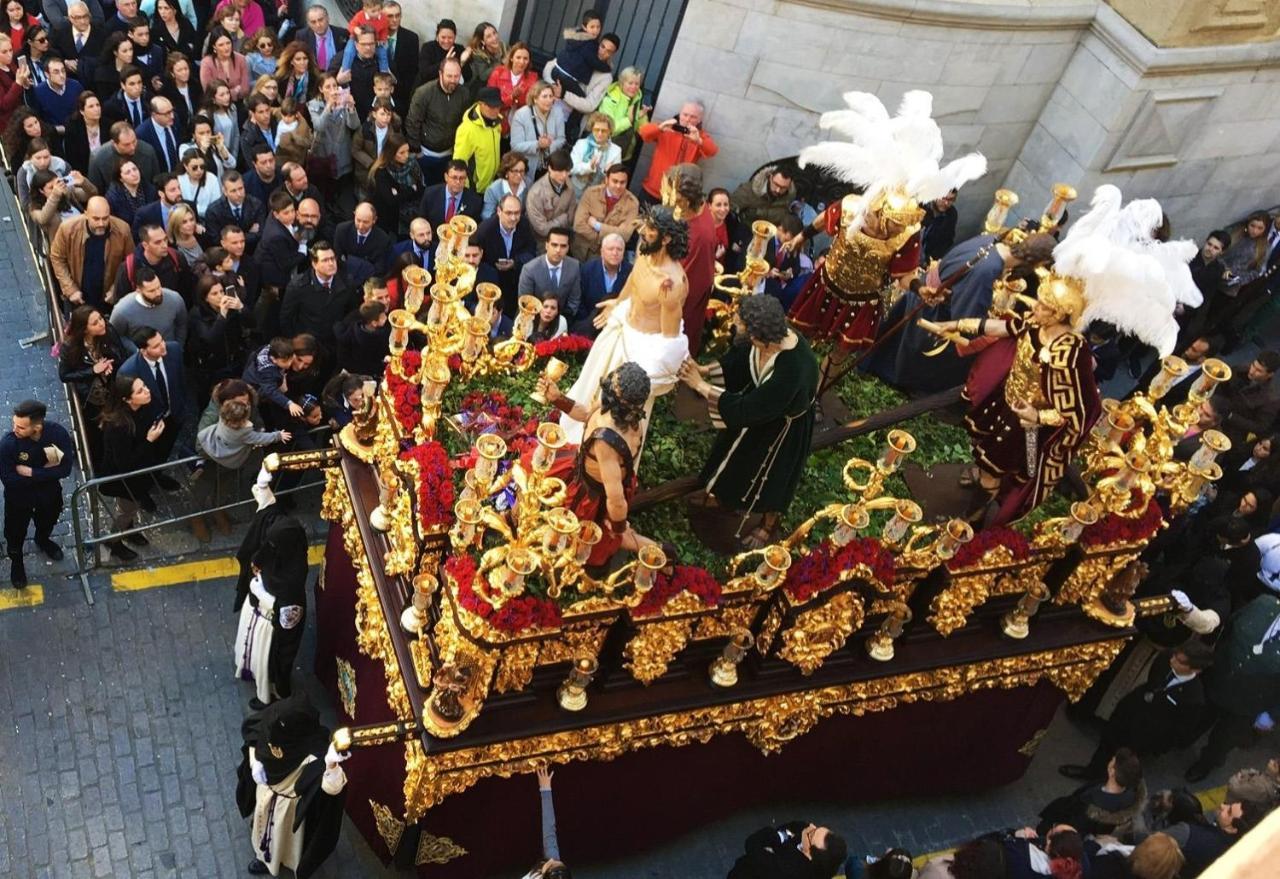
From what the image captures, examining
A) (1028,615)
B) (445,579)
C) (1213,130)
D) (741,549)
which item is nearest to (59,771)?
(445,579)

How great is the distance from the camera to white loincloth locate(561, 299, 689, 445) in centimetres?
754

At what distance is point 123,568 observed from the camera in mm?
10039

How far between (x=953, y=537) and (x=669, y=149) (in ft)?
22.6

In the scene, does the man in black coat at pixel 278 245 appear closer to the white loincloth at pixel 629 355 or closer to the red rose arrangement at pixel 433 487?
the red rose arrangement at pixel 433 487

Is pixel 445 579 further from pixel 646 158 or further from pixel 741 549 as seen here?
pixel 646 158

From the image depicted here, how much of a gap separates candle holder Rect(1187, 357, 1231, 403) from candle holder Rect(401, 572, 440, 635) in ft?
16.8

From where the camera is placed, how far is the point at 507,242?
39.9 feet

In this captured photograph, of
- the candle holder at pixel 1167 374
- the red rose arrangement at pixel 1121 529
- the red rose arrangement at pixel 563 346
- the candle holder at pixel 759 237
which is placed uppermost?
the candle holder at pixel 1167 374

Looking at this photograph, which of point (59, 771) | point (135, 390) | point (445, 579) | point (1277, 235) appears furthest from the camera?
point (1277, 235)

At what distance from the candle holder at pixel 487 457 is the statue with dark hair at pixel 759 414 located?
138 cm

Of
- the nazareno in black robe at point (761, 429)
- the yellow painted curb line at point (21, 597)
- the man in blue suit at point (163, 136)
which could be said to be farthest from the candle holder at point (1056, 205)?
the man in blue suit at point (163, 136)

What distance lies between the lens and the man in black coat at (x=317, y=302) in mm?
10836

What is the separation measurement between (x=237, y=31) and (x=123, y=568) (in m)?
6.73

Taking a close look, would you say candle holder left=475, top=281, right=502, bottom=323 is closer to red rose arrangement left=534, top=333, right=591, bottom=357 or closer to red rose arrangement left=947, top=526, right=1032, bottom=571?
red rose arrangement left=534, top=333, right=591, bottom=357
